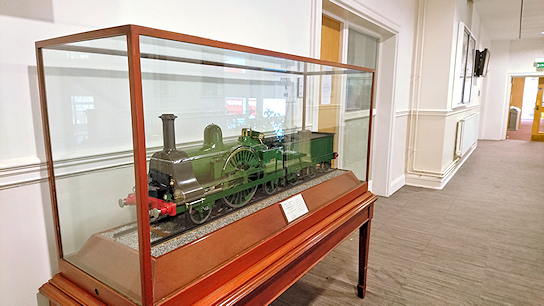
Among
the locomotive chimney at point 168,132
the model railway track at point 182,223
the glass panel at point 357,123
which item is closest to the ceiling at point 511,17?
the glass panel at point 357,123

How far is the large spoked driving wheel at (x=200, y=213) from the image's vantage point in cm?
104

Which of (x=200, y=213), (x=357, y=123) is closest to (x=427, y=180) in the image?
(x=357, y=123)

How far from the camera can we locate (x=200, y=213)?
1.08 m

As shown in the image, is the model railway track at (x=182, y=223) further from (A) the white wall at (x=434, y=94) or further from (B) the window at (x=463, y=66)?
(B) the window at (x=463, y=66)

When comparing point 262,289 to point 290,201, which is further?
point 290,201

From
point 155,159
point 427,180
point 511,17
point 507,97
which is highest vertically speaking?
point 511,17

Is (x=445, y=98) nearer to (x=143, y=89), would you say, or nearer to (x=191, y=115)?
(x=191, y=115)

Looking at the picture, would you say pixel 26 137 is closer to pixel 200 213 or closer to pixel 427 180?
pixel 200 213

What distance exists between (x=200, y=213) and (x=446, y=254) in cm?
241

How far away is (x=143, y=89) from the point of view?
77 centimetres

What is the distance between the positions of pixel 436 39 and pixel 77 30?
15.2 ft

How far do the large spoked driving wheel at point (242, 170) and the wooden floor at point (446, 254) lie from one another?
1142 millimetres

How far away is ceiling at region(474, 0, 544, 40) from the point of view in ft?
17.9

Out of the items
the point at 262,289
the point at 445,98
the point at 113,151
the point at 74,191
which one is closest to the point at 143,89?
the point at 113,151
